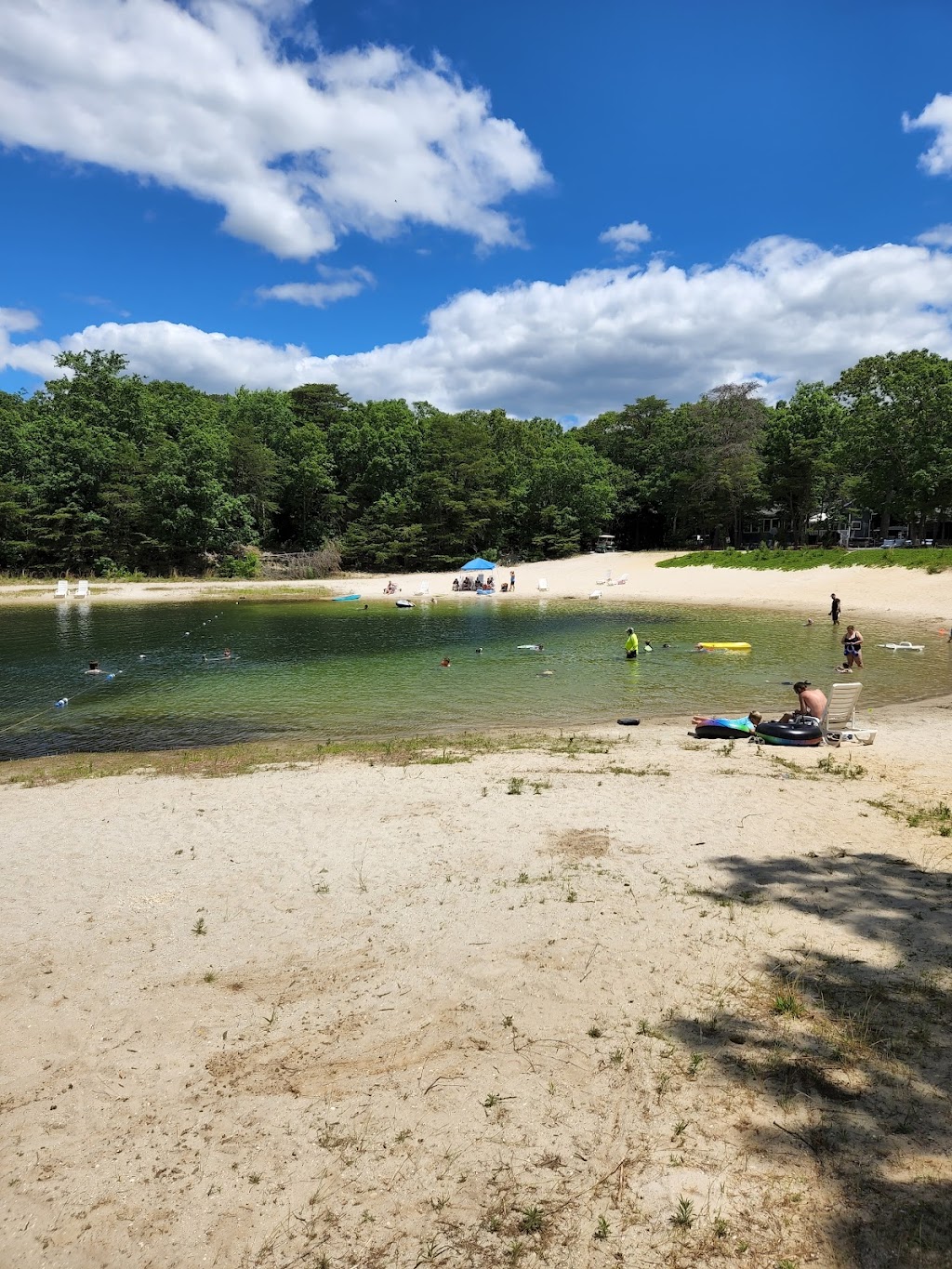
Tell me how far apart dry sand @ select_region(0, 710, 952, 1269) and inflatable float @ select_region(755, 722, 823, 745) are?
4.75 meters

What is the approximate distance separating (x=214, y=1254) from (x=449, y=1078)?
1647mm

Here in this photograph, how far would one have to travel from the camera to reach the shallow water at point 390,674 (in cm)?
1853

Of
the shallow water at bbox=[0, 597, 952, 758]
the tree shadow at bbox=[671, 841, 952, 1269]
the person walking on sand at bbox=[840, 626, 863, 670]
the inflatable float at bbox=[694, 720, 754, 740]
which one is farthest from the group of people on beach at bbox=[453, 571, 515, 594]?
the tree shadow at bbox=[671, 841, 952, 1269]

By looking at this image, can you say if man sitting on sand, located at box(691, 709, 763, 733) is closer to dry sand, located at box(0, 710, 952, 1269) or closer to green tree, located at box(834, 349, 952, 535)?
dry sand, located at box(0, 710, 952, 1269)

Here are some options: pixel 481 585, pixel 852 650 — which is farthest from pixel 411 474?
pixel 852 650

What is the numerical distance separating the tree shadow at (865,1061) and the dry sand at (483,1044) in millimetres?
21

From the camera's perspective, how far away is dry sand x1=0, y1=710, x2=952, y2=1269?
373 centimetres

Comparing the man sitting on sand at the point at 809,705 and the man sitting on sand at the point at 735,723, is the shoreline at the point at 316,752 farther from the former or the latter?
the man sitting on sand at the point at 809,705

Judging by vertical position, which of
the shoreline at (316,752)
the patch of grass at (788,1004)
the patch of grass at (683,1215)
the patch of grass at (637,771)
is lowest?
the shoreline at (316,752)

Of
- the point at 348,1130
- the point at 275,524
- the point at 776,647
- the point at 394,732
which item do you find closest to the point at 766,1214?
the point at 348,1130

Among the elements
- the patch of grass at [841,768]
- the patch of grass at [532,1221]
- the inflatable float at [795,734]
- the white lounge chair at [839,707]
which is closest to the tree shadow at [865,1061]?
the patch of grass at [532,1221]

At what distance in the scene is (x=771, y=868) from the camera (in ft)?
26.1

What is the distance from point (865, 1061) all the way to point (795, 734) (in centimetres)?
1046

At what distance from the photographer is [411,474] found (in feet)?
257
